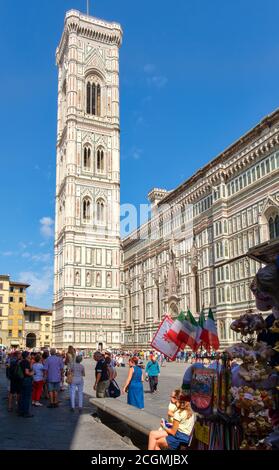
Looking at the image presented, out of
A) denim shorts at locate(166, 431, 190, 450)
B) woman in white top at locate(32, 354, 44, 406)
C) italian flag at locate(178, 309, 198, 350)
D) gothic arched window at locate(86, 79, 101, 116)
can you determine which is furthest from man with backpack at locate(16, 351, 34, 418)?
gothic arched window at locate(86, 79, 101, 116)

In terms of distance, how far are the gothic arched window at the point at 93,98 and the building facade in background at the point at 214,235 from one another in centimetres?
1692

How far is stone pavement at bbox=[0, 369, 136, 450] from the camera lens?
827 centimetres

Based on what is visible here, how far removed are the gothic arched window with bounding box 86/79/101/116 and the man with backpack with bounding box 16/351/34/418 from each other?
193 ft

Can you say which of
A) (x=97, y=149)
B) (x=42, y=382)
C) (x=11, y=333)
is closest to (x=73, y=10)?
(x=97, y=149)

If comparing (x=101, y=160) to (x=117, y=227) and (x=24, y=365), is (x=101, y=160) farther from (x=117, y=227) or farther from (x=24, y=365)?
(x=24, y=365)

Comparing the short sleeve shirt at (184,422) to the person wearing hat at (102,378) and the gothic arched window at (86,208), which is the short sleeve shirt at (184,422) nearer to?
the person wearing hat at (102,378)

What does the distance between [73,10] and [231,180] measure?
38.2 metres

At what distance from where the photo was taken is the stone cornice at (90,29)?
218ft

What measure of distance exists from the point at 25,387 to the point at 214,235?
3547 cm

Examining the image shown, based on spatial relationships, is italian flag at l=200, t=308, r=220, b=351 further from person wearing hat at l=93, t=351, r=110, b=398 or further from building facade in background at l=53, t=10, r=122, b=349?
building facade in background at l=53, t=10, r=122, b=349

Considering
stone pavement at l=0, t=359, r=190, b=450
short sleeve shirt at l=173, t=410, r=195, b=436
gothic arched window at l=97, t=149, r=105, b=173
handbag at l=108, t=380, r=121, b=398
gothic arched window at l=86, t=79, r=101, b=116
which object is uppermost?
gothic arched window at l=86, t=79, r=101, b=116

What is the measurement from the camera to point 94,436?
916 cm

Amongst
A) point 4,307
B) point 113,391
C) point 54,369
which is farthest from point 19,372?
point 4,307

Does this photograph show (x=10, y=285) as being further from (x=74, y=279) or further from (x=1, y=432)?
(x=1, y=432)
